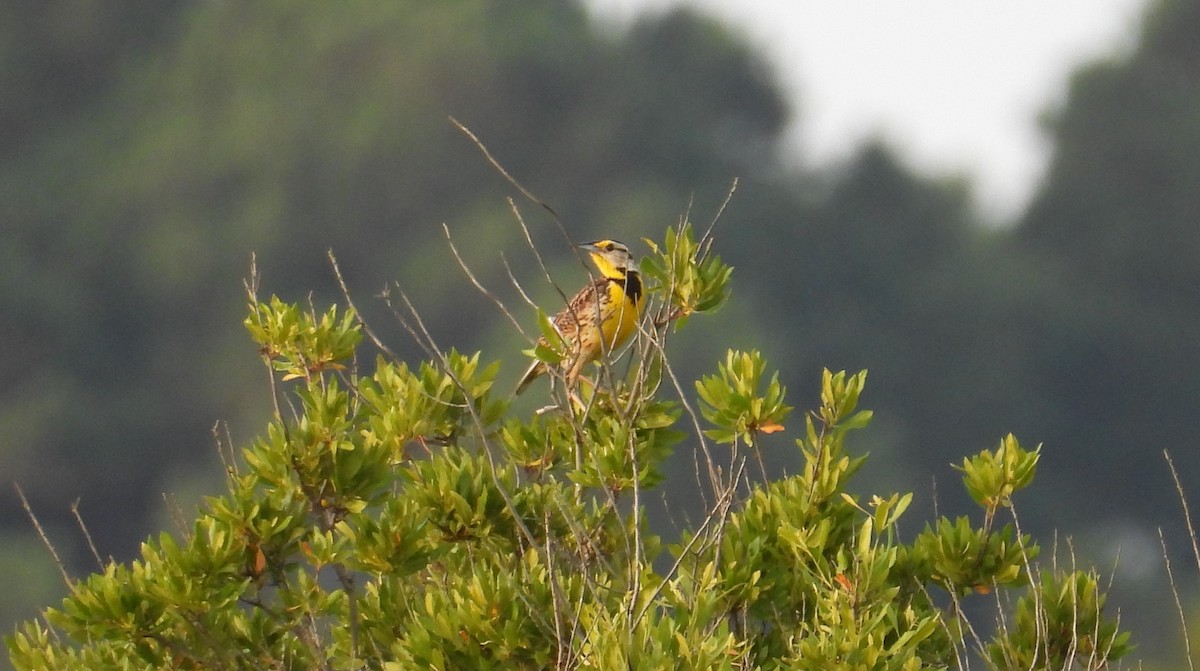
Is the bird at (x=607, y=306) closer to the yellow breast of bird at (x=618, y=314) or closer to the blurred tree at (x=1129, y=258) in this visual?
the yellow breast of bird at (x=618, y=314)

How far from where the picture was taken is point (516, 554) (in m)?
4.76

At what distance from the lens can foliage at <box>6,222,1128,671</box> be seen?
14.2 ft

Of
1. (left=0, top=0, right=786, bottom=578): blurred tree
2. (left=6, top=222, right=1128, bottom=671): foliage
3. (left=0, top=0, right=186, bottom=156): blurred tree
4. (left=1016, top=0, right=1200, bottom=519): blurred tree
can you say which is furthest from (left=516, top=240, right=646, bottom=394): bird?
(left=0, top=0, right=186, bottom=156): blurred tree

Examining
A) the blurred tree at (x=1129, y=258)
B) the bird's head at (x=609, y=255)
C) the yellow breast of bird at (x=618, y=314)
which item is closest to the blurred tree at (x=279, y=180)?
the blurred tree at (x=1129, y=258)

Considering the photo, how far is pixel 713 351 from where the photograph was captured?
37.6 meters

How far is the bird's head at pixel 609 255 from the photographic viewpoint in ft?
23.9

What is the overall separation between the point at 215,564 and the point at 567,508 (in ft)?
2.28

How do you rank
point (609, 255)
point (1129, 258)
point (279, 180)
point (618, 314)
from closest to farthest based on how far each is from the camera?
1. point (618, 314)
2. point (609, 255)
3. point (279, 180)
4. point (1129, 258)

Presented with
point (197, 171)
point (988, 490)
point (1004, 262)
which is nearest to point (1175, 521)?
point (1004, 262)

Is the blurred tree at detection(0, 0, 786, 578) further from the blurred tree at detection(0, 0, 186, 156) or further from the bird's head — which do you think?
the bird's head

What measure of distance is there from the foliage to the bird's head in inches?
89.3

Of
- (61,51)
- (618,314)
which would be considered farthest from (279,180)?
(618,314)

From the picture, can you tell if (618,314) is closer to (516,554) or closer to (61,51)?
(516,554)

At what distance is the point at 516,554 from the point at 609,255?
271 centimetres
